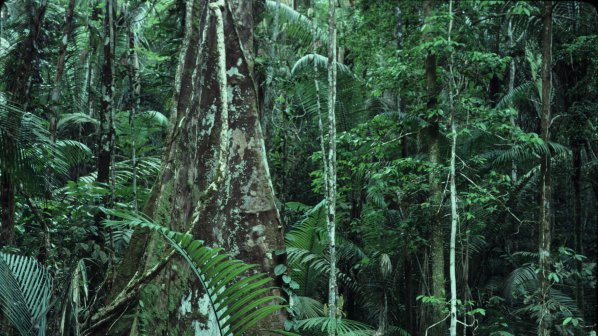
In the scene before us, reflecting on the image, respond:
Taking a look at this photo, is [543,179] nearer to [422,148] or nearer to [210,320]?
[422,148]

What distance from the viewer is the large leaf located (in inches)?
157

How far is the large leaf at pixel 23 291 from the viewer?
3.99 meters

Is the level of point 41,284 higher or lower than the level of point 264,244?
lower

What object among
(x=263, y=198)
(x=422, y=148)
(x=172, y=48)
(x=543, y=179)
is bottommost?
(x=263, y=198)

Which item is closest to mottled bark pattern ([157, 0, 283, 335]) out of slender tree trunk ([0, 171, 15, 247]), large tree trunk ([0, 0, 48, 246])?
large tree trunk ([0, 0, 48, 246])

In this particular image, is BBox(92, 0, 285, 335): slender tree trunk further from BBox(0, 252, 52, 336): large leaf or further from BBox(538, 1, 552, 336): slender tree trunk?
BBox(538, 1, 552, 336): slender tree trunk

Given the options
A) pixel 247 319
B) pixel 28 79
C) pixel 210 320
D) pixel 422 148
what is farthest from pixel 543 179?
pixel 28 79

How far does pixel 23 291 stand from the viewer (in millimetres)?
4180

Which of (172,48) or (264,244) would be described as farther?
(172,48)

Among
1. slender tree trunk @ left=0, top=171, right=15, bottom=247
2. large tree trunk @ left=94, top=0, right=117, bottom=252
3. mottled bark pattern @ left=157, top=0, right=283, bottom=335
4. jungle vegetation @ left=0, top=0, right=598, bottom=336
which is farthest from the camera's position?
large tree trunk @ left=94, top=0, right=117, bottom=252

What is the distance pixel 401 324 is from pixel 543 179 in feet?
15.7

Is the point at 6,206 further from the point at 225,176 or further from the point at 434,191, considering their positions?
the point at 434,191

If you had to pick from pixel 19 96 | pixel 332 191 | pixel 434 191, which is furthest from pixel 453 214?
pixel 19 96

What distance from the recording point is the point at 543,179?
618 cm
